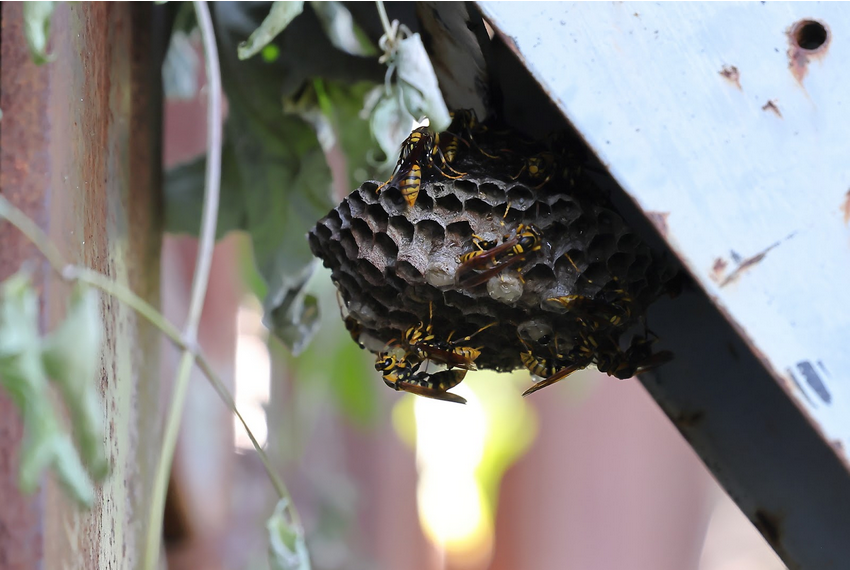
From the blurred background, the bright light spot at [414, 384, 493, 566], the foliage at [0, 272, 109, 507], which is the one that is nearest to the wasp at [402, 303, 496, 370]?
the foliage at [0, 272, 109, 507]

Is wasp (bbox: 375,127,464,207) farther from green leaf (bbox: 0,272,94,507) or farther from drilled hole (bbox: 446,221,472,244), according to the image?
green leaf (bbox: 0,272,94,507)

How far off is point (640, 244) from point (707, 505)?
1.68 metres

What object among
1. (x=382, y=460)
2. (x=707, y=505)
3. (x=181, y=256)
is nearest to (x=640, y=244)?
(x=181, y=256)

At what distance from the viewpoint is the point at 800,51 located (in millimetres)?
448

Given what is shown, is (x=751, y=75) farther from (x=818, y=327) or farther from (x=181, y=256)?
(x=181, y=256)

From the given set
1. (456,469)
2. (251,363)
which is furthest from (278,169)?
(456,469)

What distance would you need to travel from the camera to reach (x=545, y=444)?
6.54ft

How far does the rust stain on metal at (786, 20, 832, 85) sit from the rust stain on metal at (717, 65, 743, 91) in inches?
1.2

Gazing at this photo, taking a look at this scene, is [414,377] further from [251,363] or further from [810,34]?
[251,363]

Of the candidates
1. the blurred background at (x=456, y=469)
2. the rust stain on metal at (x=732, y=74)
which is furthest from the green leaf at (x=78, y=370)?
the blurred background at (x=456, y=469)

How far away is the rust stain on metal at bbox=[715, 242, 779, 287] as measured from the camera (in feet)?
1.40

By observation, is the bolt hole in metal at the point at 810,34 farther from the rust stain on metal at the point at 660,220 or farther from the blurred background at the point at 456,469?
the blurred background at the point at 456,469

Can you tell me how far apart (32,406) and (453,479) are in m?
1.69

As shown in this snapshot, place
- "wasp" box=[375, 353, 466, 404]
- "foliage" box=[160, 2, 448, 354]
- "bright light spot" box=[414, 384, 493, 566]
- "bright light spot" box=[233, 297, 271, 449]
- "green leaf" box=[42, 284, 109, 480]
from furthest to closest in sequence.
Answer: "bright light spot" box=[414, 384, 493, 566]
"bright light spot" box=[233, 297, 271, 449]
"foliage" box=[160, 2, 448, 354]
"wasp" box=[375, 353, 466, 404]
"green leaf" box=[42, 284, 109, 480]
